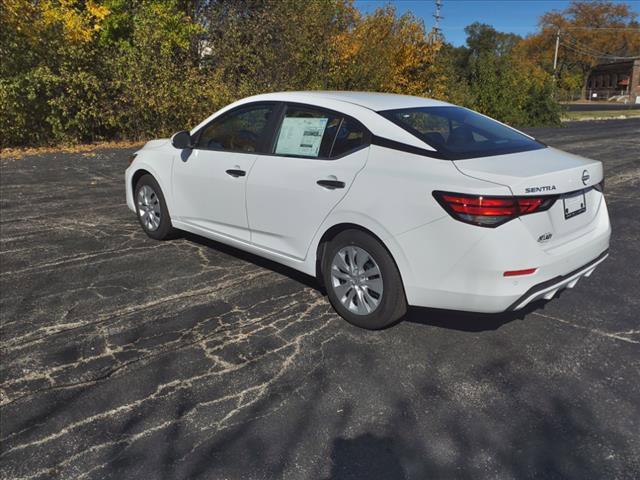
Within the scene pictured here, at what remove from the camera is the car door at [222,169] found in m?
4.52

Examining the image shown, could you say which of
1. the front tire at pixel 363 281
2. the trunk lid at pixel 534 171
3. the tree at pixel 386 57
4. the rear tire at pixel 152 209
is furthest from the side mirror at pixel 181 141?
the tree at pixel 386 57

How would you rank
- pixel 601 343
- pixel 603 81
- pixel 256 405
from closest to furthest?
pixel 256 405
pixel 601 343
pixel 603 81

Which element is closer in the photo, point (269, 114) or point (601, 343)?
point (601, 343)

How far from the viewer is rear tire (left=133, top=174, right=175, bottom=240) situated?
5664mm

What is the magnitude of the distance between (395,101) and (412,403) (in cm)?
237

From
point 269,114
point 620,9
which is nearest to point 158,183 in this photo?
point 269,114

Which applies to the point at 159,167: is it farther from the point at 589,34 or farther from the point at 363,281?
the point at 589,34

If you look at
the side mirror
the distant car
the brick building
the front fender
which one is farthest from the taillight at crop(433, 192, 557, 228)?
the brick building

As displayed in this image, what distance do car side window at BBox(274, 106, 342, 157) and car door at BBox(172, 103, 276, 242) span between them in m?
0.19

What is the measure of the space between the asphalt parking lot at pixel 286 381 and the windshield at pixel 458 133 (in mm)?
1109

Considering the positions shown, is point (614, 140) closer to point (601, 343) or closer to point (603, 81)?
point (601, 343)

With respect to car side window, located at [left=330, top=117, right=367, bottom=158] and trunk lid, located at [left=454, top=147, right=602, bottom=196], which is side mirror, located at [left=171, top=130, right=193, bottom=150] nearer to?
car side window, located at [left=330, top=117, right=367, bottom=158]

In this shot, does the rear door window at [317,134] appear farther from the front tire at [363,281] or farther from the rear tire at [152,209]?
the rear tire at [152,209]

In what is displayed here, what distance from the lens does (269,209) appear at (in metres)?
4.29
